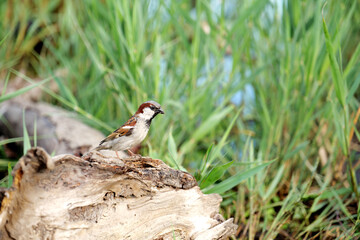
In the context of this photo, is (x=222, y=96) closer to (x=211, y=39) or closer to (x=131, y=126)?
Answer: (x=211, y=39)

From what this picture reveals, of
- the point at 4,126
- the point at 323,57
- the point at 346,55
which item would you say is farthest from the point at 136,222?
the point at 346,55

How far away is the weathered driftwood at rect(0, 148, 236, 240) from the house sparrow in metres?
0.14

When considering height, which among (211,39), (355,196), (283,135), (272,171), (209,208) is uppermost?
(211,39)

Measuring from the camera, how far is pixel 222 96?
3.10 meters

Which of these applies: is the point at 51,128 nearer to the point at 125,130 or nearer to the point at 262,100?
the point at 125,130

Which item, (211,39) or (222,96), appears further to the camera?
(222,96)

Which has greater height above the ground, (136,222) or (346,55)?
(346,55)

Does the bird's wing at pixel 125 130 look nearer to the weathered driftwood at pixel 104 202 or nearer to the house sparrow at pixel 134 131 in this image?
the house sparrow at pixel 134 131

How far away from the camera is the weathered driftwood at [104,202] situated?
1.32 m

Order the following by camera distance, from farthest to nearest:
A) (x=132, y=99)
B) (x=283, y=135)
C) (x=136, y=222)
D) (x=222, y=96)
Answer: (x=222, y=96) → (x=283, y=135) → (x=132, y=99) → (x=136, y=222)

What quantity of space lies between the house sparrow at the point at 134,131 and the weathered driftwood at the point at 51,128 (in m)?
0.44

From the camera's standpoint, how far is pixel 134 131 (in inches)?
70.6

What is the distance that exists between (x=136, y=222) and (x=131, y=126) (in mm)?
434

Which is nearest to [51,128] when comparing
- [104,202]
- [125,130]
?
[125,130]
